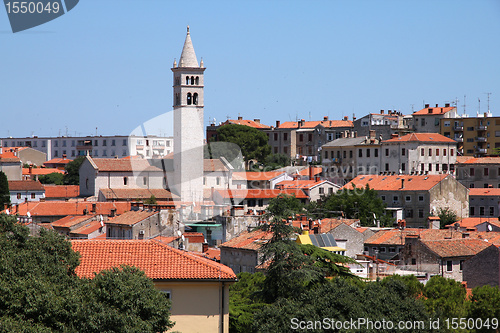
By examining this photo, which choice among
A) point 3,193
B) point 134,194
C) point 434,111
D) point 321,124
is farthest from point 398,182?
point 321,124

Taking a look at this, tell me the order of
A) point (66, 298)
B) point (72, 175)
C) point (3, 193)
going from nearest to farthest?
point (66, 298)
point (3, 193)
point (72, 175)

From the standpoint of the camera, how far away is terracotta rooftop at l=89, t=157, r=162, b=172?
70.8m

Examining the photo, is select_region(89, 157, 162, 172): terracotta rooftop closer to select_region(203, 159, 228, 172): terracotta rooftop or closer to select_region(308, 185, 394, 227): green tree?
select_region(203, 159, 228, 172): terracotta rooftop

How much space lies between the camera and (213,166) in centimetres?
7356

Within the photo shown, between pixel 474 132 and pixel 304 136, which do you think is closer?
pixel 474 132

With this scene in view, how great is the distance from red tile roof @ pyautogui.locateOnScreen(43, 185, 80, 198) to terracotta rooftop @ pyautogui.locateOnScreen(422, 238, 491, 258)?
1707 inches

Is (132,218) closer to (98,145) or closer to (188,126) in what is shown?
(188,126)

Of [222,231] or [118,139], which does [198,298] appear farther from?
[118,139]

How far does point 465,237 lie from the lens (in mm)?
38062

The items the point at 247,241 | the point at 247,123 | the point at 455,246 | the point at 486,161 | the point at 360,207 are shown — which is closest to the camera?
the point at 455,246

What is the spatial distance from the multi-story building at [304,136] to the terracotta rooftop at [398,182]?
68.1 feet

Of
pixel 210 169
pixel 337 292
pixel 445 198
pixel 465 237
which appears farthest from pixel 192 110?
pixel 337 292

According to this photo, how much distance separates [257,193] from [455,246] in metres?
34.1

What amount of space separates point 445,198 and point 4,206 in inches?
1135
